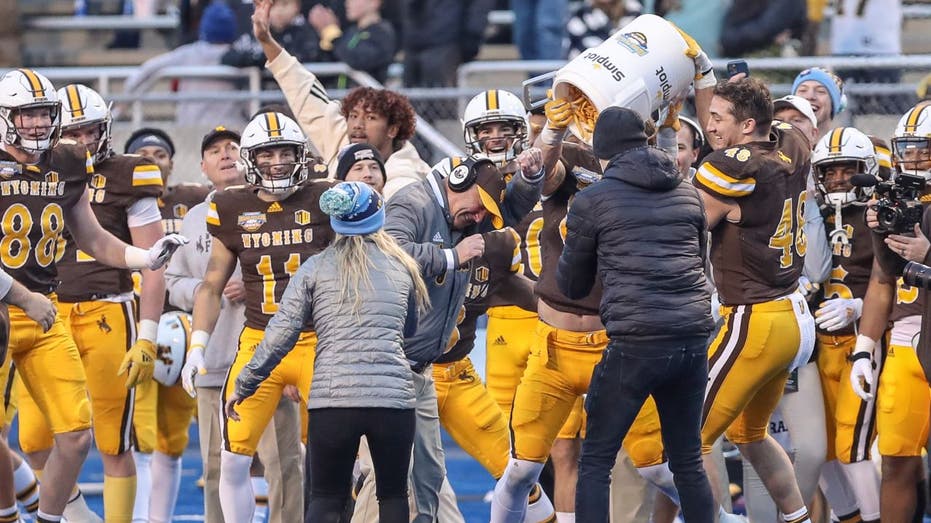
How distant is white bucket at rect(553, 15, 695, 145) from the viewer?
668 centimetres

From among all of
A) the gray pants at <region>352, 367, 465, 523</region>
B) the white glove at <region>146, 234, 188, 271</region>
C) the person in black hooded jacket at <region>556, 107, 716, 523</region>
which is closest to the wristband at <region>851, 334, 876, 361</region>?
the person in black hooded jacket at <region>556, 107, 716, 523</region>

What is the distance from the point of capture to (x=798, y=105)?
8.08m

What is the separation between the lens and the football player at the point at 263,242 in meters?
7.54

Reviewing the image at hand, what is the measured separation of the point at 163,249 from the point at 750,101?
2652 millimetres

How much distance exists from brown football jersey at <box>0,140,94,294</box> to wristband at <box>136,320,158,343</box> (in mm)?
498

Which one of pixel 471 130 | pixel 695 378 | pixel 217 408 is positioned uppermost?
pixel 471 130

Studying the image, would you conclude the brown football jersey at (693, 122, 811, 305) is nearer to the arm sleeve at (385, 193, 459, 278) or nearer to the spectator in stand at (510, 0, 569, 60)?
the arm sleeve at (385, 193, 459, 278)

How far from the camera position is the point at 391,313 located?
258 inches

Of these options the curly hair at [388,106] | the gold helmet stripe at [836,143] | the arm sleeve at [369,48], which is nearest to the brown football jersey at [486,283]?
the curly hair at [388,106]

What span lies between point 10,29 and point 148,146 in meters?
5.69

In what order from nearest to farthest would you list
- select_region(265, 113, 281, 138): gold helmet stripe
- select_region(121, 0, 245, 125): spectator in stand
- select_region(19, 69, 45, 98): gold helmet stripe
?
select_region(19, 69, 45, 98): gold helmet stripe, select_region(265, 113, 281, 138): gold helmet stripe, select_region(121, 0, 245, 125): spectator in stand

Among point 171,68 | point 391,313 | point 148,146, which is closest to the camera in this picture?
point 391,313

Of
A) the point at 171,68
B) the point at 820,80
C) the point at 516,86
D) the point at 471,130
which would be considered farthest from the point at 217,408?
the point at 516,86

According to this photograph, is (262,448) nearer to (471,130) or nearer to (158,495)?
(158,495)
